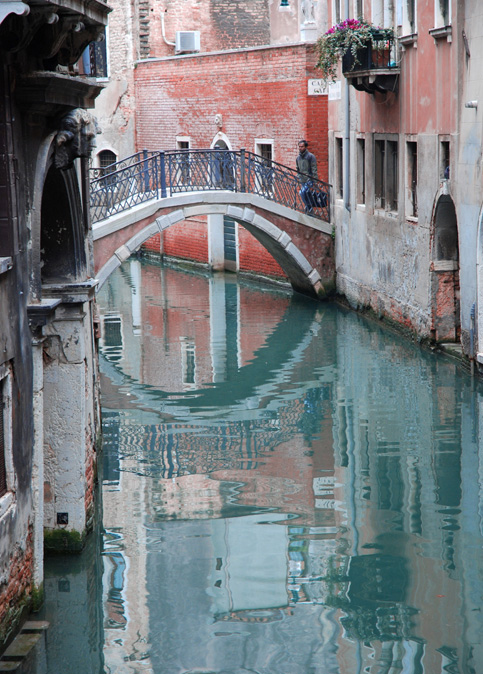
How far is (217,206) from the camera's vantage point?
1664 centimetres

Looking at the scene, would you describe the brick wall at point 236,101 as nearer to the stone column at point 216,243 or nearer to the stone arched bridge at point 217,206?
the stone arched bridge at point 217,206

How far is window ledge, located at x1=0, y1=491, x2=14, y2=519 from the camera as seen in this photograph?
536cm

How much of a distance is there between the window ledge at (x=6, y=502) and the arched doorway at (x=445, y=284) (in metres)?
8.44

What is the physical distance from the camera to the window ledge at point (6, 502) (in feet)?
17.6

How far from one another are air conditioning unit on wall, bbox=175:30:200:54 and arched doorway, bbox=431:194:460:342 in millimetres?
12761

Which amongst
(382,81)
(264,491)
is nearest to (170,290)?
(382,81)

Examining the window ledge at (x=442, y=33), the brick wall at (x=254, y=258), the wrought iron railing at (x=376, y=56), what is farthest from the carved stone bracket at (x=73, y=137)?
the brick wall at (x=254, y=258)

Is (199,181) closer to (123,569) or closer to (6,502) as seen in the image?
(123,569)

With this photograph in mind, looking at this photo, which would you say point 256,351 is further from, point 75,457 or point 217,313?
point 75,457

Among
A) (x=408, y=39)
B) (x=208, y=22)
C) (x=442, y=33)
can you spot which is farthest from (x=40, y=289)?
(x=208, y=22)

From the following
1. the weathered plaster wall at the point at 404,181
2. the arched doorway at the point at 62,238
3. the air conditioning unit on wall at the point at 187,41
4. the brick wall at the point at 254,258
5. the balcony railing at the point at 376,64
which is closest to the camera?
the arched doorway at the point at 62,238

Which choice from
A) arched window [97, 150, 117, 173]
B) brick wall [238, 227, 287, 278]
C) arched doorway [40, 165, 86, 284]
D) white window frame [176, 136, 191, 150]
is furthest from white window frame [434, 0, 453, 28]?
arched window [97, 150, 117, 173]

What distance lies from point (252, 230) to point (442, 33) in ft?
19.4

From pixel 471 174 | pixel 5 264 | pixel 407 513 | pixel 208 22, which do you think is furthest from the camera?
pixel 208 22
